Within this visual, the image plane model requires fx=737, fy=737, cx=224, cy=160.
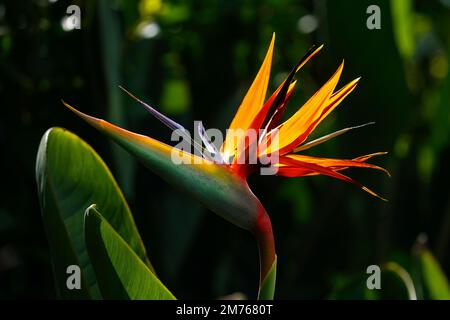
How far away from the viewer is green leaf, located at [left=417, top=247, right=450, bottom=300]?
1.00m

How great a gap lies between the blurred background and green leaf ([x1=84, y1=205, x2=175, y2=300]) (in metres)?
0.53

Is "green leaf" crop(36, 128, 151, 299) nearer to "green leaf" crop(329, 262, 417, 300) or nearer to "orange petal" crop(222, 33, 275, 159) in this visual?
"orange petal" crop(222, 33, 275, 159)

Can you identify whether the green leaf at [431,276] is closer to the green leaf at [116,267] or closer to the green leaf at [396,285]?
Answer: the green leaf at [396,285]

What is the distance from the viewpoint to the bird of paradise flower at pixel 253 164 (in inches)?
22.0

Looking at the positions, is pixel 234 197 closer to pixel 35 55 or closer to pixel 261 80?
pixel 261 80

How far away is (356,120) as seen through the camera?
1294mm

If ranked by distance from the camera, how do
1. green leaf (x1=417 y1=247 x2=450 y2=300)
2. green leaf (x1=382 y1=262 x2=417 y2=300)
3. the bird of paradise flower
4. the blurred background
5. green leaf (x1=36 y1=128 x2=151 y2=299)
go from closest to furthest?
the bird of paradise flower, green leaf (x1=36 y1=128 x2=151 y2=299), green leaf (x1=382 y1=262 x2=417 y2=300), green leaf (x1=417 y1=247 x2=450 y2=300), the blurred background

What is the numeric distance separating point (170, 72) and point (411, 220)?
23.2 inches

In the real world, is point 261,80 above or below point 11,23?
below

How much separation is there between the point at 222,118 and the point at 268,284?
0.80 metres

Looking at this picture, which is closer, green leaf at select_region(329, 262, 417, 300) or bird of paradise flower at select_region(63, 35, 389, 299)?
bird of paradise flower at select_region(63, 35, 389, 299)

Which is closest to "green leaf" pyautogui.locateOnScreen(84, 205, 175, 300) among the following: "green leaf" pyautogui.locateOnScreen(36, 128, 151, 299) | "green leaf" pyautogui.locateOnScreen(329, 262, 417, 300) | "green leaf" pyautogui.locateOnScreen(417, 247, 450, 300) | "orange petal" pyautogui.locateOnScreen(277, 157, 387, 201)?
"green leaf" pyautogui.locateOnScreen(36, 128, 151, 299)

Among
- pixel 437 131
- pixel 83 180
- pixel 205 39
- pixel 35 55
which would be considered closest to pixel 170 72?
pixel 205 39

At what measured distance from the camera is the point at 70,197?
28.3 inches
